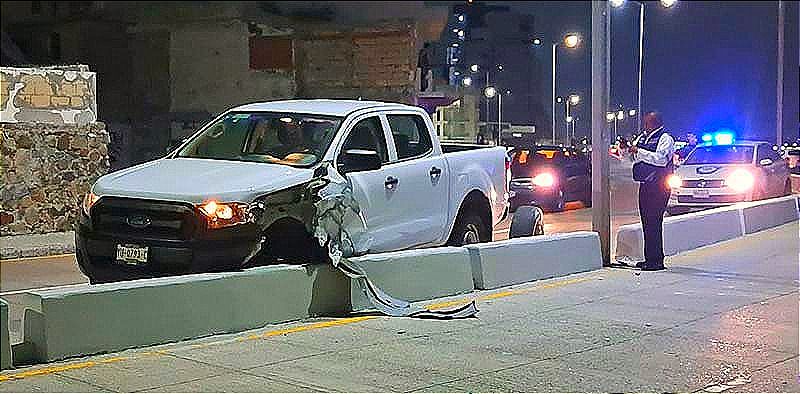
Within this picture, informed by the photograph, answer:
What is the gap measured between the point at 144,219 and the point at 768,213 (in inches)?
514

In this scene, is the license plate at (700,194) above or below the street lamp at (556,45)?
below

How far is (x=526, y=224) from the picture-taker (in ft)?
43.9

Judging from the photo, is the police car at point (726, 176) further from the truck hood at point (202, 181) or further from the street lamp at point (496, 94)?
the truck hood at point (202, 181)

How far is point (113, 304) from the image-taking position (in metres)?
7.62

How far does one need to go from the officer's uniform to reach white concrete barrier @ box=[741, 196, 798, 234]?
5373 millimetres

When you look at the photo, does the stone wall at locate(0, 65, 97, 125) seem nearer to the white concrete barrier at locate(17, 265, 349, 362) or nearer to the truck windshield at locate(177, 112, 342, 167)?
the truck windshield at locate(177, 112, 342, 167)

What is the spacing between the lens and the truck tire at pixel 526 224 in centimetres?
1335

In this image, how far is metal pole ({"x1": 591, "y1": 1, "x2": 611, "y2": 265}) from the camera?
501 inches

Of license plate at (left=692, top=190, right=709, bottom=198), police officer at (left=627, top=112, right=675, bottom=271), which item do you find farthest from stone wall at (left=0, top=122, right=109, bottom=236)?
license plate at (left=692, top=190, right=709, bottom=198)

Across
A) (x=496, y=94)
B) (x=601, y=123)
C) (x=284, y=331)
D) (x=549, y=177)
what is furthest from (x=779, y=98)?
(x=284, y=331)

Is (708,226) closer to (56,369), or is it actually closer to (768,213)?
(768,213)

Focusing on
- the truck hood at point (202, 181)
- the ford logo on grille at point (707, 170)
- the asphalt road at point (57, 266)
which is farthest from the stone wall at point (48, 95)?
the ford logo on grille at point (707, 170)

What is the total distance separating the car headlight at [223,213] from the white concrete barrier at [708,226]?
609cm

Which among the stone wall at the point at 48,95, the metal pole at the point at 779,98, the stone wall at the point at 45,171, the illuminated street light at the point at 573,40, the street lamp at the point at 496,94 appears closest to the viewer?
the stone wall at the point at 48,95
